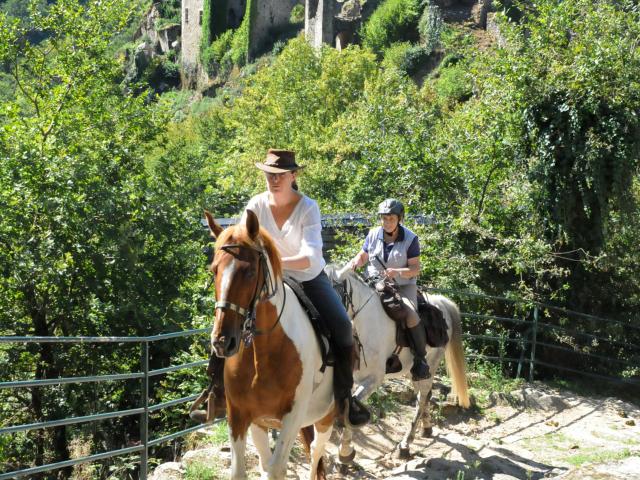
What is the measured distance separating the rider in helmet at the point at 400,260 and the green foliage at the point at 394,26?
5393cm

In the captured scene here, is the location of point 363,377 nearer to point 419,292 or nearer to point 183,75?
point 419,292

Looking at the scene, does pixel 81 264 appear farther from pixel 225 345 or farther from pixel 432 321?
pixel 225 345

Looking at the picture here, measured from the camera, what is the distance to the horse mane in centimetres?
504

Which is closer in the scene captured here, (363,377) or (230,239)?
(230,239)

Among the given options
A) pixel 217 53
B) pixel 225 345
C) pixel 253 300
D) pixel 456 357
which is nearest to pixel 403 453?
pixel 456 357

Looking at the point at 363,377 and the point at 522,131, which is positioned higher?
the point at 522,131

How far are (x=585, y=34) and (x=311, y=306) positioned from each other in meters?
10.1

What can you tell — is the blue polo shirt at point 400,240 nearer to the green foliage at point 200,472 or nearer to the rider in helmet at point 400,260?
the rider in helmet at point 400,260

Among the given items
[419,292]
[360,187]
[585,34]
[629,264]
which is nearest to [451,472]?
[419,292]

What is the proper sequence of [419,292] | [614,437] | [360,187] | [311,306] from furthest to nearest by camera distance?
[360,187] → [614,437] → [419,292] → [311,306]

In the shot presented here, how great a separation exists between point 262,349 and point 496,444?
5.22 metres

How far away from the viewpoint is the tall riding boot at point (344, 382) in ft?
20.0

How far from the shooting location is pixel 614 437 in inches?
407

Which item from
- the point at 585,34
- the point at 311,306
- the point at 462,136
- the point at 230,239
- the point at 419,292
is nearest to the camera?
the point at 230,239
